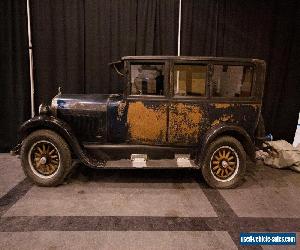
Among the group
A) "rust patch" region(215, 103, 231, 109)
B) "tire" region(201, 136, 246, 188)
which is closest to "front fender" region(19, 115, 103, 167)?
"tire" region(201, 136, 246, 188)

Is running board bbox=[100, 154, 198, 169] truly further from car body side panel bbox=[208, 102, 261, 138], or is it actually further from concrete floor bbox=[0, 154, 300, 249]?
car body side panel bbox=[208, 102, 261, 138]

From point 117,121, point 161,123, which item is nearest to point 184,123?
point 161,123

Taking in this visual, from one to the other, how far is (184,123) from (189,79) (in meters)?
0.67

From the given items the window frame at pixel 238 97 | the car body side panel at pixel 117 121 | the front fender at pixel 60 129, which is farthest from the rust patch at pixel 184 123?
the front fender at pixel 60 129

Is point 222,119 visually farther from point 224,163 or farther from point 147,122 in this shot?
point 147,122

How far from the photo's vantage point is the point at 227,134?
4.59 meters

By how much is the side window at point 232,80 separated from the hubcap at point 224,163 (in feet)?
2.79

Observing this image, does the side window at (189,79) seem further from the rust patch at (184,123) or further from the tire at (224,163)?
the tire at (224,163)

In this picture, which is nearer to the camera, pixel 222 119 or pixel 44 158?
pixel 44 158

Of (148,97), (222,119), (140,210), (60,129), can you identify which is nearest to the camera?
(140,210)

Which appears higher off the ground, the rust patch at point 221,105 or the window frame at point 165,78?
the window frame at point 165,78

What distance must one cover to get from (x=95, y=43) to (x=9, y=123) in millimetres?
2372

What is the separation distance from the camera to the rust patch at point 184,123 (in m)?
4.52

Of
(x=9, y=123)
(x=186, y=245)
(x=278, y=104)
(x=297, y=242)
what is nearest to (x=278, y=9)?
(x=278, y=104)
